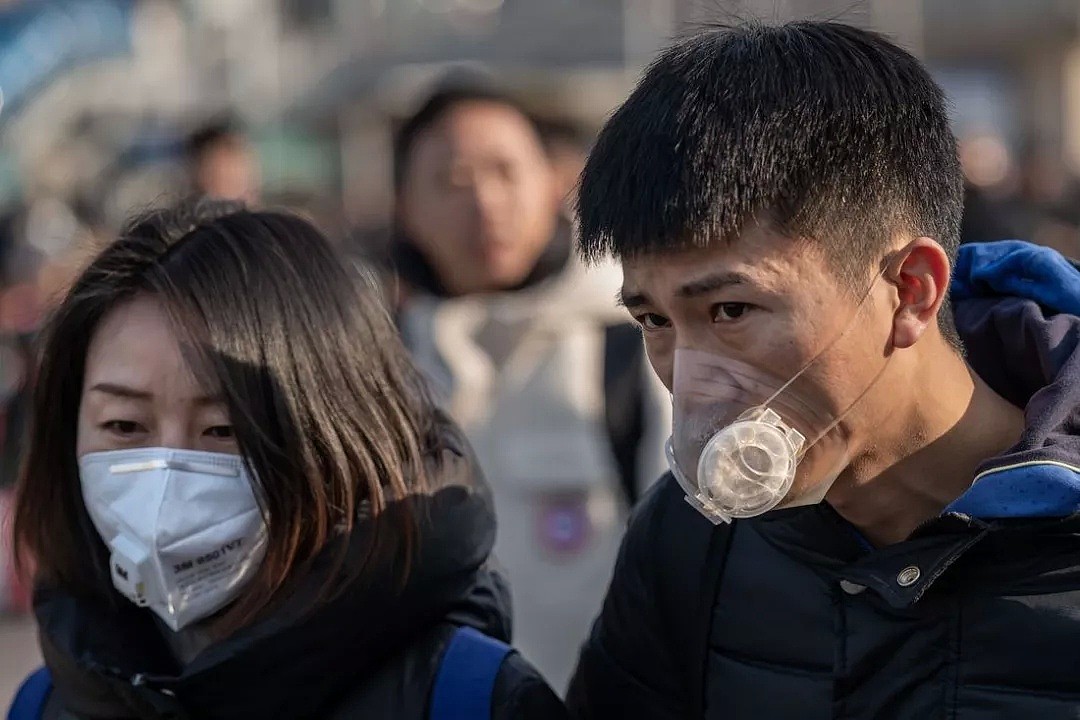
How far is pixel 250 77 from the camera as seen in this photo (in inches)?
969

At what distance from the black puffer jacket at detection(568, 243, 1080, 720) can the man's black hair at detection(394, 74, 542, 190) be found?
2.14 metres

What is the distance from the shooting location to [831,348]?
1.84 metres

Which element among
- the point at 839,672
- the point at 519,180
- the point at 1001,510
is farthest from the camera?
the point at 519,180

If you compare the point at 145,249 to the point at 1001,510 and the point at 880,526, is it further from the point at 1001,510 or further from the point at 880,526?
the point at 1001,510

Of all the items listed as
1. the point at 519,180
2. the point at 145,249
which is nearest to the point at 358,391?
the point at 145,249

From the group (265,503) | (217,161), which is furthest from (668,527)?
(217,161)


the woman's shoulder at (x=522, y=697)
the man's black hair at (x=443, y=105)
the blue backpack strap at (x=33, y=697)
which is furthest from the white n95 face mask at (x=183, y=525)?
the man's black hair at (x=443, y=105)

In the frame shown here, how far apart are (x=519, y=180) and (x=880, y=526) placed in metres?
2.30

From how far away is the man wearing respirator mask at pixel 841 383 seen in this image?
71.6 inches

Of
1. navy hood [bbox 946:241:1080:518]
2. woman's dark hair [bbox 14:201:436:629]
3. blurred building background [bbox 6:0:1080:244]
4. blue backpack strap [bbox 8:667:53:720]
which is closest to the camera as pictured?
navy hood [bbox 946:241:1080:518]

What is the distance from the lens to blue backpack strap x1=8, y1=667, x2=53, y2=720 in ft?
8.12

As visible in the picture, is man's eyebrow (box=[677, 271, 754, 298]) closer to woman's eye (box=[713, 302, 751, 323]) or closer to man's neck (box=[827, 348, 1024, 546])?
woman's eye (box=[713, 302, 751, 323])

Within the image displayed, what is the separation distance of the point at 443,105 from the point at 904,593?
105 inches

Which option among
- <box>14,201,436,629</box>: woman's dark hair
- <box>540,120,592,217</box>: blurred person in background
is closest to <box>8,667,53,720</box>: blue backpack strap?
<box>14,201,436,629</box>: woman's dark hair
